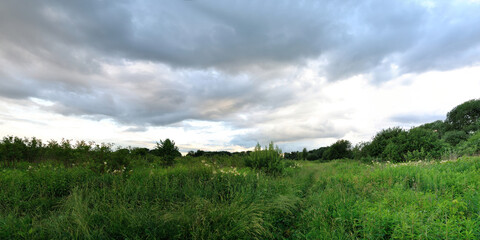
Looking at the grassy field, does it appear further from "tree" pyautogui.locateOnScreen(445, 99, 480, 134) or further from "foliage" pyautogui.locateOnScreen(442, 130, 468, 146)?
"tree" pyautogui.locateOnScreen(445, 99, 480, 134)

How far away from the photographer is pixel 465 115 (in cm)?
2872

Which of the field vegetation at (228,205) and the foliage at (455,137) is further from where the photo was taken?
the foliage at (455,137)

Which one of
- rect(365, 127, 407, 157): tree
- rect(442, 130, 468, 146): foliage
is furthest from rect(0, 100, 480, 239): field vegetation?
rect(442, 130, 468, 146): foliage

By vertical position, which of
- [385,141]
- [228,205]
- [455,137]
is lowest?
[228,205]

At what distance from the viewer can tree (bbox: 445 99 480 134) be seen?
27.7m

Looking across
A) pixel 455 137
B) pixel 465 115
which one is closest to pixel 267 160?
pixel 455 137

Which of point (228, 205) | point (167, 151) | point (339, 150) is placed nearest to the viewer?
point (228, 205)

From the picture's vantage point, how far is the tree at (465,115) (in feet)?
90.8

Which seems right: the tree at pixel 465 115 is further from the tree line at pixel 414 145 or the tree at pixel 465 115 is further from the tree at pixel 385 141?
the tree at pixel 385 141

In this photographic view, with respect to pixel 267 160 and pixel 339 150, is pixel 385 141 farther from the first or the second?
pixel 339 150

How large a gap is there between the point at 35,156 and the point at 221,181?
680 inches

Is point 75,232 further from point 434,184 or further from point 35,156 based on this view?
point 35,156

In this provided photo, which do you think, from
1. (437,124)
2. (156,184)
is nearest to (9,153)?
(156,184)

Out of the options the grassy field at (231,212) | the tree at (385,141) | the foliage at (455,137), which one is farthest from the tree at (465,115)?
the grassy field at (231,212)
